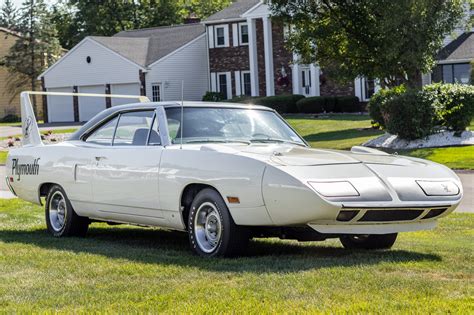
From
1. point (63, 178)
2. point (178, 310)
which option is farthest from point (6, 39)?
point (178, 310)

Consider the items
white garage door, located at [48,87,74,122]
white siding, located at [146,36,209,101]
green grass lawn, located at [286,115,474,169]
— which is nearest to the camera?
green grass lawn, located at [286,115,474,169]

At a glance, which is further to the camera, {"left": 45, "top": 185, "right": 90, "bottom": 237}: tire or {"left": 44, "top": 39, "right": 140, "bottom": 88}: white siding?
{"left": 44, "top": 39, "right": 140, "bottom": 88}: white siding

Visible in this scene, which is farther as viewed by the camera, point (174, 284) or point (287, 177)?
point (287, 177)

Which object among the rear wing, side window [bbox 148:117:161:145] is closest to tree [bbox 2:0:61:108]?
the rear wing

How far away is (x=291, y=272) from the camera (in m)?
7.60

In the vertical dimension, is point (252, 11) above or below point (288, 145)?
above

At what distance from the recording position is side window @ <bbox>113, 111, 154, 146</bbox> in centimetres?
984

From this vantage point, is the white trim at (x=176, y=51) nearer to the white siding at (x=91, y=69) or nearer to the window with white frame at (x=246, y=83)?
the white siding at (x=91, y=69)

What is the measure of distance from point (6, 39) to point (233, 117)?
6365cm

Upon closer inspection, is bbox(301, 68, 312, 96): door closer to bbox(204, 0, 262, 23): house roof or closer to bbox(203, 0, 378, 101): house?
bbox(203, 0, 378, 101): house

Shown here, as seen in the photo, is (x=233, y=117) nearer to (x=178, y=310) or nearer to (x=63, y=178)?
(x=63, y=178)

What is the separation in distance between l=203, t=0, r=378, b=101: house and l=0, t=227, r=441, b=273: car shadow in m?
40.9

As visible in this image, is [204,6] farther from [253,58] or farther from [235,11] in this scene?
[253,58]

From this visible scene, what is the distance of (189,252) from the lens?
923 centimetres
